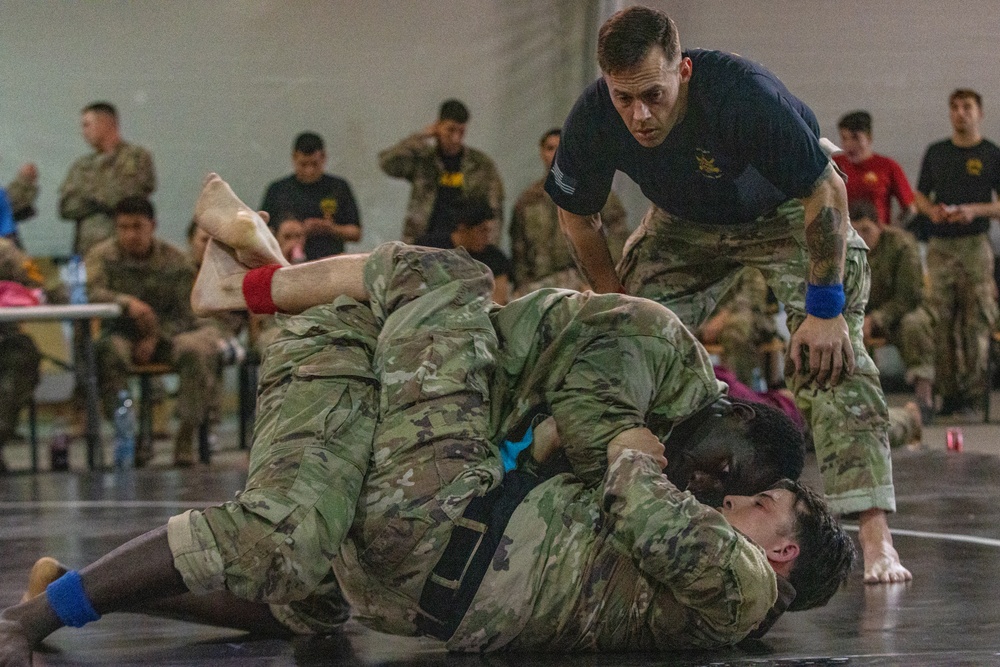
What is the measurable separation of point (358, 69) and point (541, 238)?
2.01 metres

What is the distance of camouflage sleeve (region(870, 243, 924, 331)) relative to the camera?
26.2ft

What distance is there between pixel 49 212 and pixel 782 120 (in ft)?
21.4

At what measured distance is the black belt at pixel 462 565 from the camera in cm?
265

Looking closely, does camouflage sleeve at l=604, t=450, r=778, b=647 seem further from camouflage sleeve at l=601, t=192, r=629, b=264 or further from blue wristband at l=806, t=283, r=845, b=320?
camouflage sleeve at l=601, t=192, r=629, b=264

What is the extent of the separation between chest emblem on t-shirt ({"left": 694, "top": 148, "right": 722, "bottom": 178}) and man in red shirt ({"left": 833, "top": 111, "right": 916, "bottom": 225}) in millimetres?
4934

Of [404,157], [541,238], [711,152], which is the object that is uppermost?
[711,152]

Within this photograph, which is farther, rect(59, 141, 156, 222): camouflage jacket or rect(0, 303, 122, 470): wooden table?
rect(59, 141, 156, 222): camouflage jacket

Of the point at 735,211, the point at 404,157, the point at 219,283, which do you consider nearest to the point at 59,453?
the point at 404,157

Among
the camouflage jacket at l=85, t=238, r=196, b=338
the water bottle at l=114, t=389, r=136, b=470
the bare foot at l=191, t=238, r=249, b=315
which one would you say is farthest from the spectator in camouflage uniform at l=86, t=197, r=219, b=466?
the bare foot at l=191, t=238, r=249, b=315

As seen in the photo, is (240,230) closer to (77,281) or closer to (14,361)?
(14,361)

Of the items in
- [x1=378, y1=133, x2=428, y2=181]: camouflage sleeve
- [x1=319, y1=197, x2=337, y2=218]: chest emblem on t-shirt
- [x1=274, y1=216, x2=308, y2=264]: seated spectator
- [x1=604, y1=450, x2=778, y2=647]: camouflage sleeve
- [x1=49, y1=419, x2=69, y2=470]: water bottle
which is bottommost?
[x1=49, y1=419, x2=69, y2=470]: water bottle

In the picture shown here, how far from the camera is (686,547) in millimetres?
2518

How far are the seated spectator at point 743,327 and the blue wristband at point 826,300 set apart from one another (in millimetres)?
3972

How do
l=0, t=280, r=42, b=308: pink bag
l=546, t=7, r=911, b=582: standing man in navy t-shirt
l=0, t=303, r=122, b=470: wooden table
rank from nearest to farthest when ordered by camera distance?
1. l=546, t=7, r=911, b=582: standing man in navy t-shirt
2. l=0, t=303, r=122, b=470: wooden table
3. l=0, t=280, r=42, b=308: pink bag
